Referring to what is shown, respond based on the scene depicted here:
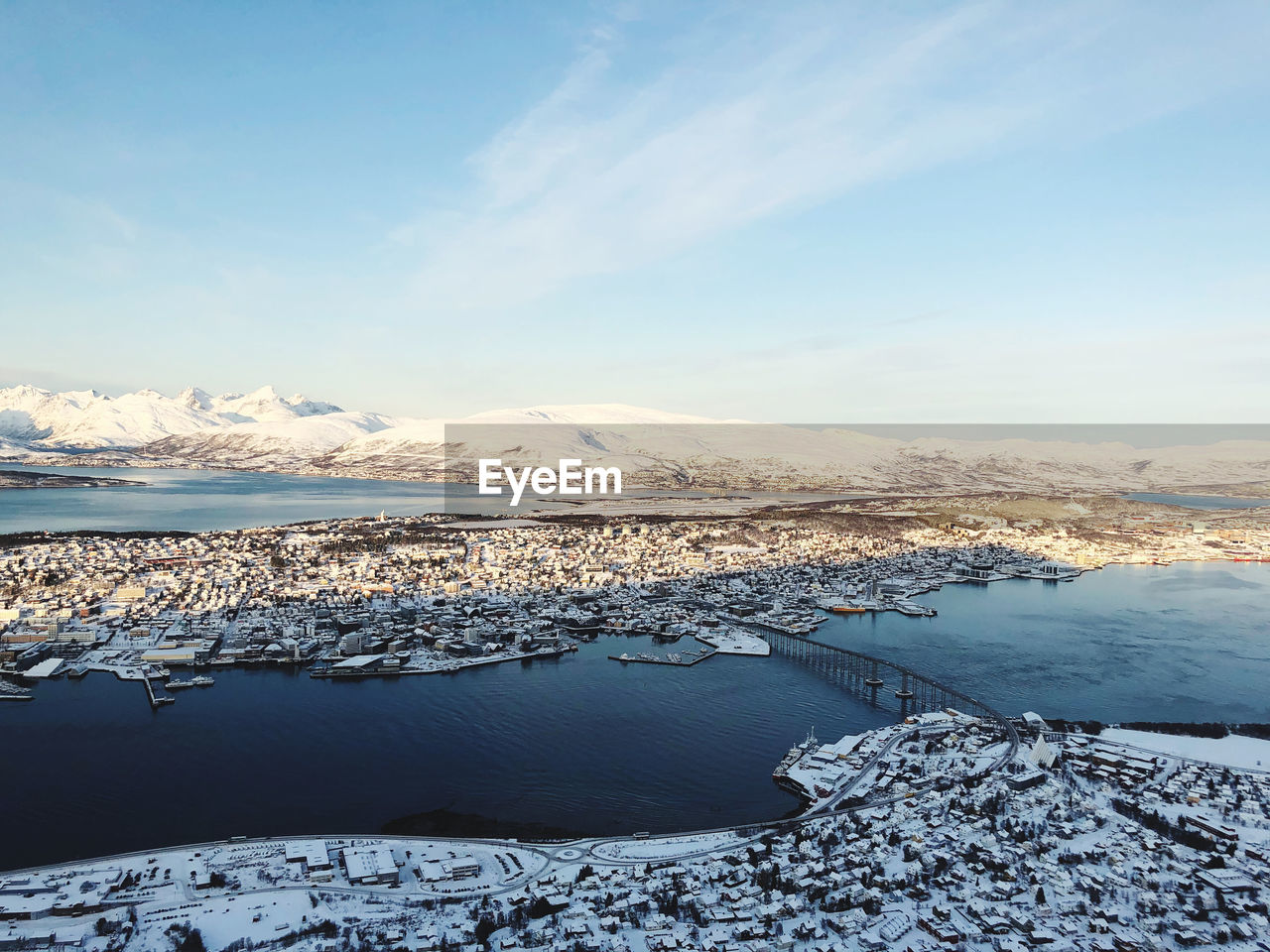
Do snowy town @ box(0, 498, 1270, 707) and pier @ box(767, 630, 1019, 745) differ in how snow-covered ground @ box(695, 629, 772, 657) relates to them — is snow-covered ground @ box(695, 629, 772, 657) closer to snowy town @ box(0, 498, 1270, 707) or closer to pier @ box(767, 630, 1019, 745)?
snowy town @ box(0, 498, 1270, 707)

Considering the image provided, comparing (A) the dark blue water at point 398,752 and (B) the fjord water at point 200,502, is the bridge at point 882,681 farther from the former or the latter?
(B) the fjord water at point 200,502

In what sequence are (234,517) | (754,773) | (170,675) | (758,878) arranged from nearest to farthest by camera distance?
(758,878) < (754,773) < (170,675) < (234,517)

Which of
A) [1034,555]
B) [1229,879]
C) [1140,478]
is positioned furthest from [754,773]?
[1140,478]

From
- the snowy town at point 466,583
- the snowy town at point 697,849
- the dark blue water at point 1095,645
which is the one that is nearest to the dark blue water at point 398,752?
the snowy town at point 697,849

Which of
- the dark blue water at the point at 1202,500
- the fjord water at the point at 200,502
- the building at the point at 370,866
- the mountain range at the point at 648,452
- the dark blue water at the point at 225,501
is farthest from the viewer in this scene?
the mountain range at the point at 648,452

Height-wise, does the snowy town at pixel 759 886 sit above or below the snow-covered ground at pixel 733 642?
above

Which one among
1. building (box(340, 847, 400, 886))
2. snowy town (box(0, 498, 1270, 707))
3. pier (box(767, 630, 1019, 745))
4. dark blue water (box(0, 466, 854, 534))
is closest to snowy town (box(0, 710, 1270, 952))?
building (box(340, 847, 400, 886))

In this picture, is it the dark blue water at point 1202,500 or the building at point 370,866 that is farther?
the dark blue water at point 1202,500

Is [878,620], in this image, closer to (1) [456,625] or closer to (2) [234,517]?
(1) [456,625]
